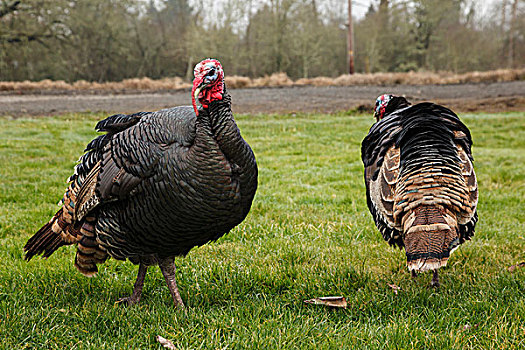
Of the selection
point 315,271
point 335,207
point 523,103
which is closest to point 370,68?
point 523,103

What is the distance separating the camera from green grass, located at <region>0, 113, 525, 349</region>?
2779 mm

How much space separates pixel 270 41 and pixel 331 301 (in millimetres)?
31078

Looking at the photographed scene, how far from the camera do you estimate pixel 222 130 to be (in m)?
2.85

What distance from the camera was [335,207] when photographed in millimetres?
5832

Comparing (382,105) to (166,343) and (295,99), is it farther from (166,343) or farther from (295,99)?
(295,99)

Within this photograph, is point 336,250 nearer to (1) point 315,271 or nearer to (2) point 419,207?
(1) point 315,271

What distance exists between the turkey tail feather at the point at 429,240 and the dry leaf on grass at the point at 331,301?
0.61m

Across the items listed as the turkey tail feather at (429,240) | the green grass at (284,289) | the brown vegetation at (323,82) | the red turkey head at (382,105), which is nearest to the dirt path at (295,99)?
the brown vegetation at (323,82)

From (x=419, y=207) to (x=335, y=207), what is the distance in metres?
2.75

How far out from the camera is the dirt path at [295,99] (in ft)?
46.6

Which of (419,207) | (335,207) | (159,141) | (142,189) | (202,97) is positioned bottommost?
(335,207)

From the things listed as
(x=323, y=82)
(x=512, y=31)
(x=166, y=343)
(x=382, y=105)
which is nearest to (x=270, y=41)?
(x=323, y=82)

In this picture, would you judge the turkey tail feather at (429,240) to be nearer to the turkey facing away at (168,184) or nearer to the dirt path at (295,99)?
the turkey facing away at (168,184)

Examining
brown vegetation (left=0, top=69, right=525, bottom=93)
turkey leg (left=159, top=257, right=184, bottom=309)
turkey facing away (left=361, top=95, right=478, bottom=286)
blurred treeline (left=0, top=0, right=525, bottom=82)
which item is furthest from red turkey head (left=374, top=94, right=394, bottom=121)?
blurred treeline (left=0, top=0, right=525, bottom=82)
